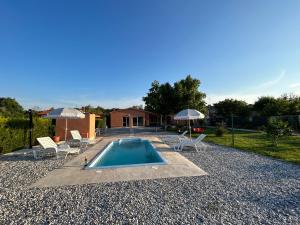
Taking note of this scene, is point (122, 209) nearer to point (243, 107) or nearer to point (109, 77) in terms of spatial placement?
point (109, 77)

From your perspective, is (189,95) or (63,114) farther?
(189,95)

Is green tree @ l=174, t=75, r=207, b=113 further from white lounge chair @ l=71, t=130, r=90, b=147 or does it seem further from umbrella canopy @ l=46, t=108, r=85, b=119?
umbrella canopy @ l=46, t=108, r=85, b=119

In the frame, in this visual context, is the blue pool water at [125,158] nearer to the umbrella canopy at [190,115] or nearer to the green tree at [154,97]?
the umbrella canopy at [190,115]

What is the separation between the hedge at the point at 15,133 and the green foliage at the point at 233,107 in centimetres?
3490

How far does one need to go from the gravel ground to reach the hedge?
560cm

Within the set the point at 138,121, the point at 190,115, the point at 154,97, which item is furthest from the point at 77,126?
the point at 138,121

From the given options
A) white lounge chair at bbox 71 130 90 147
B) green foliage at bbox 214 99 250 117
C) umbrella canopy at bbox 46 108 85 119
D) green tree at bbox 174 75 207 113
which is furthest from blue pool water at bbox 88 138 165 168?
green foliage at bbox 214 99 250 117

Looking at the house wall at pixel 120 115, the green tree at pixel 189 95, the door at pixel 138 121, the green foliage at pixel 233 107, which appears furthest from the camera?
the door at pixel 138 121

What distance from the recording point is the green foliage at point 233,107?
3922 centimetres

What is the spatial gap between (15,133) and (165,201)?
1179 centimetres

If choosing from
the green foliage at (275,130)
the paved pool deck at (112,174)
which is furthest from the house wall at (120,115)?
the paved pool deck at (112,174)

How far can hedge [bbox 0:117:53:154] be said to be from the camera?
11.1 metres

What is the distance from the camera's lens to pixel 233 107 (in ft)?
134

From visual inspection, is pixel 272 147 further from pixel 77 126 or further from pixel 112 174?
pixel 77 126
